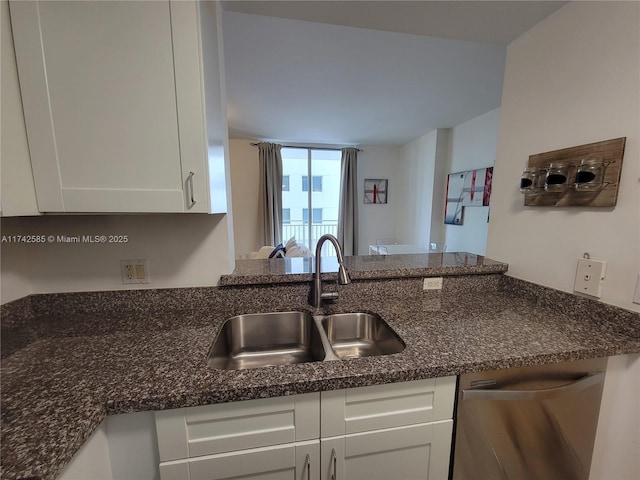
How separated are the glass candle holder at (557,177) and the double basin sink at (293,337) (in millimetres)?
875

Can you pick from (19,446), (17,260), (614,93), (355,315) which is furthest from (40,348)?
(614,93)

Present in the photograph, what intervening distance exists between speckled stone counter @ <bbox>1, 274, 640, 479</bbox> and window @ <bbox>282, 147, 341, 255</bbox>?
352 centimetres

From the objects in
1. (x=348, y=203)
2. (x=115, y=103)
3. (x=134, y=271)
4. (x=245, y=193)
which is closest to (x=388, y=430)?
(x=134, y=271)

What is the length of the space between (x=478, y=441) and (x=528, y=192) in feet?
3.35

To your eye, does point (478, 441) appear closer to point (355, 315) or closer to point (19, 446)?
point (355, 315)

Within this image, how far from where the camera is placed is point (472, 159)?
10.5ft

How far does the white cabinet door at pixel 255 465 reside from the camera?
0.69 metres

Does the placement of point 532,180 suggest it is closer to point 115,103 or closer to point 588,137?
point 588,137

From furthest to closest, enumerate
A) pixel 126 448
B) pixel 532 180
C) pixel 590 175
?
pixel 532 180
pixel 590 175
pixel 126 448

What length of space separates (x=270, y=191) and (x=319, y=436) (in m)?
4.05

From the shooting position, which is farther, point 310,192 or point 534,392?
point 310,192

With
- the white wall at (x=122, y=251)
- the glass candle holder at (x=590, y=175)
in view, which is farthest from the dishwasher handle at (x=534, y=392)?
the white wall at (x=122, y=251)

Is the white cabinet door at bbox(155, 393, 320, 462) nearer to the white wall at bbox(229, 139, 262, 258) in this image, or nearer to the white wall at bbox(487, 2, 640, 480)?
the white wall at bbox(487, 2, 640, 480)

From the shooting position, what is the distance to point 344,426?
2.44 feet
